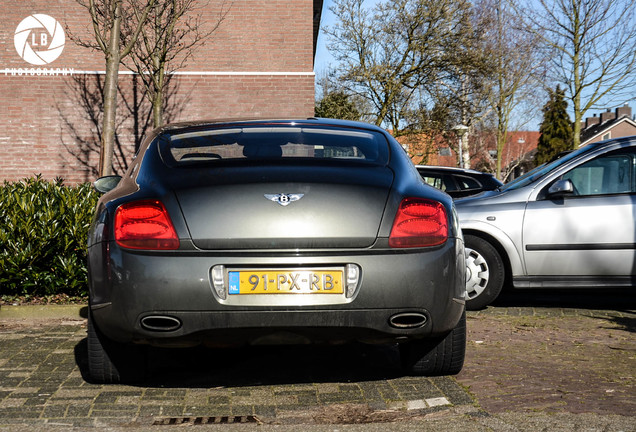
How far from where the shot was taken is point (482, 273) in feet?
24.4

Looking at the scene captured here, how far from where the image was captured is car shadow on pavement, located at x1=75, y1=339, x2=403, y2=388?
4.59 metres

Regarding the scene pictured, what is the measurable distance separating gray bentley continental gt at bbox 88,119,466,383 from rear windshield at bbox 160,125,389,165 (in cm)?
19

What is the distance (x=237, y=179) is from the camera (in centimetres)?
388

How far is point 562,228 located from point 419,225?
373cm

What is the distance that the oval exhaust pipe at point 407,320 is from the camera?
12.6ft

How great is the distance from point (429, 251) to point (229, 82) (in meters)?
16.4

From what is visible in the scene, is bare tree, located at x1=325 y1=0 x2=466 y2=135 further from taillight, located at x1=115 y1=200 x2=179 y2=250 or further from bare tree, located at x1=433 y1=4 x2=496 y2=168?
taillight, located at x1=115 y1=200 x2=179 y2=250

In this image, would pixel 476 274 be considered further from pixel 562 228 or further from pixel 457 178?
pixel 457 178

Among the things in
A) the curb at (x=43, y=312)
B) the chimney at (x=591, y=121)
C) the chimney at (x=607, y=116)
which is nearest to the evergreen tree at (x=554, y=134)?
the chimney at (x=607, y=116)

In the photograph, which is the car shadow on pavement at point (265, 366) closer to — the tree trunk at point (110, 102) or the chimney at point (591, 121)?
the tree trunk at point (110, 102)

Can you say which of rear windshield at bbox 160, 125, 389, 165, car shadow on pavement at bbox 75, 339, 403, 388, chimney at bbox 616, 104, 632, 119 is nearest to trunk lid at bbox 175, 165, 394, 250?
rear windshield at bbox 160, 125, 389, 165

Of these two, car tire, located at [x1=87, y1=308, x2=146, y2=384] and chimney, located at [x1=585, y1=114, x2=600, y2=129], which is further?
chimney, located at [x1=585, y1=114, x2=600, y2=129]

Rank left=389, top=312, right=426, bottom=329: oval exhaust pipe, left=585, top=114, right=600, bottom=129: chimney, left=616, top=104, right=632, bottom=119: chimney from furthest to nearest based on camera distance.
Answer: left=585, top=114, right=600, bottom=129: chimney < left=616, top=104, right=632, bottom=119: chimney < left=389, top=312, right=426, bottom=329: oval exhaust pipe

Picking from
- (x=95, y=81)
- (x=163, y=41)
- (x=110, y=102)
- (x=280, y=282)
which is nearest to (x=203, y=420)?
(x=280, y=282)
